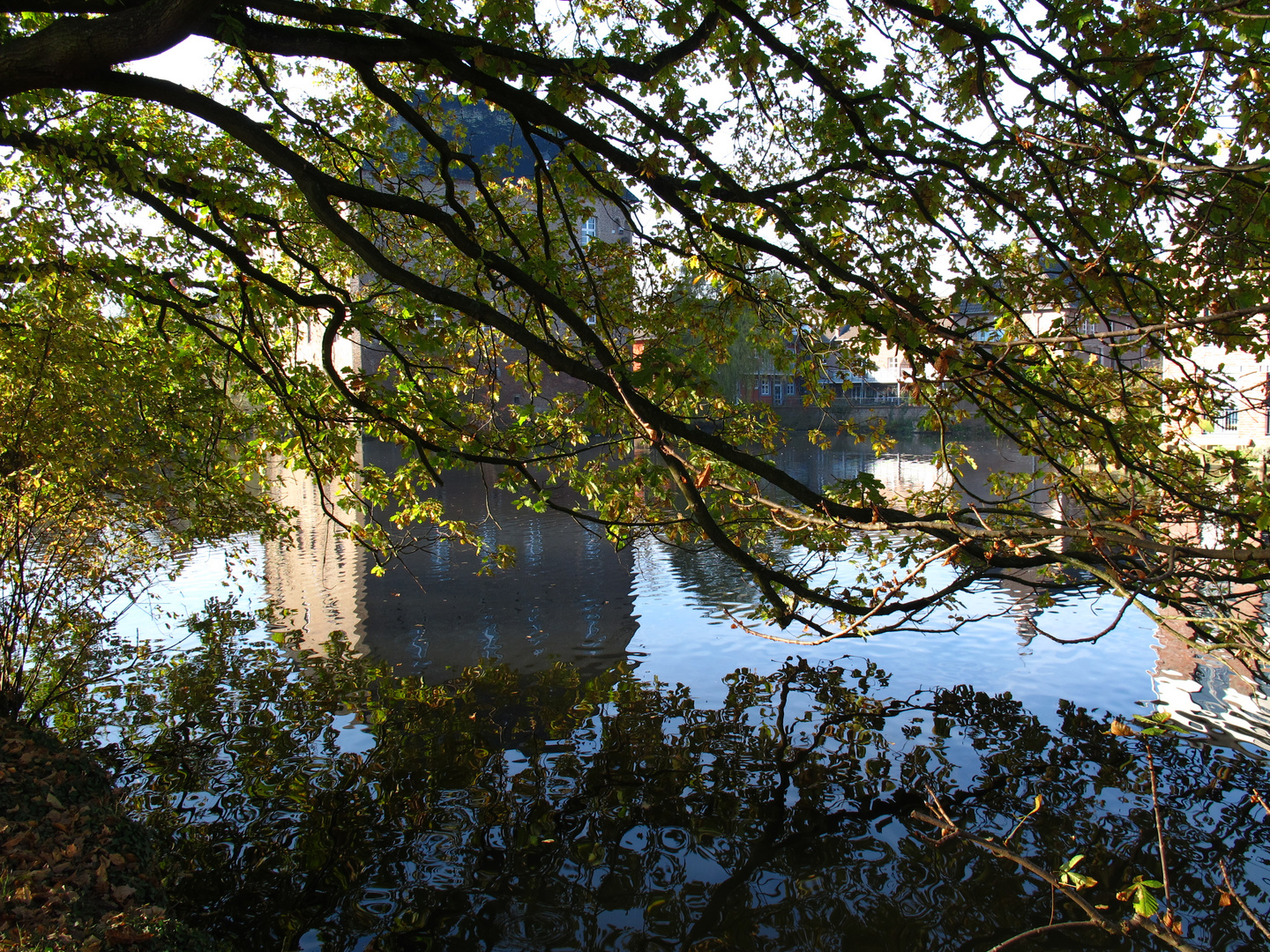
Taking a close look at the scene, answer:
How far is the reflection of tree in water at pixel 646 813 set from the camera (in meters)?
5.23

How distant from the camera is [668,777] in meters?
7.02

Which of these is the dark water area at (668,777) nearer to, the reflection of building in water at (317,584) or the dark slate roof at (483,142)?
the reflection of building in water at (317,584)

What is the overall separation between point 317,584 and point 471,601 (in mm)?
3339

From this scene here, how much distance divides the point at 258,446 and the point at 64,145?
315cm

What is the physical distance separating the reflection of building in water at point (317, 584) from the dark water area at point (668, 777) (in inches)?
7.8

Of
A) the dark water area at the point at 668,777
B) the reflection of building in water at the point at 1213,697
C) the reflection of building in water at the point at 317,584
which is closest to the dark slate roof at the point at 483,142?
the dark water area at the point at 668,777

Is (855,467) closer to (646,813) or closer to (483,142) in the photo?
(483,142)

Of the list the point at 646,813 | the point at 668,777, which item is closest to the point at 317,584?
the point at 668,777

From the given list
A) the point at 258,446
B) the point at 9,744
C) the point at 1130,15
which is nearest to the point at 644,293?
the point at 258,446

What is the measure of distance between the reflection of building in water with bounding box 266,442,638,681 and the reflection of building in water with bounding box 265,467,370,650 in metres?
0.02

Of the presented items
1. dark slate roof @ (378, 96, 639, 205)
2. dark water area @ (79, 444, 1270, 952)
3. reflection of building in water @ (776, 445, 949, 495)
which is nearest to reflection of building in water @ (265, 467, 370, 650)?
dark water area @ (79, 444, 1270, 952)

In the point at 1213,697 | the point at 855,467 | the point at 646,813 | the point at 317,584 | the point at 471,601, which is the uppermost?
the point at 855,467

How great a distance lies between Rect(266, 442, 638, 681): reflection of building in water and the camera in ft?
Answer: 35.6

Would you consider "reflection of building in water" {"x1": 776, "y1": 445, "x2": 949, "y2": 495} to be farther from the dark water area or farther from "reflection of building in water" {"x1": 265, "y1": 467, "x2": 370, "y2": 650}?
"reflection of building in water" {"x1": 265, "y1": 467, "x2": 370, "y2": 650}
